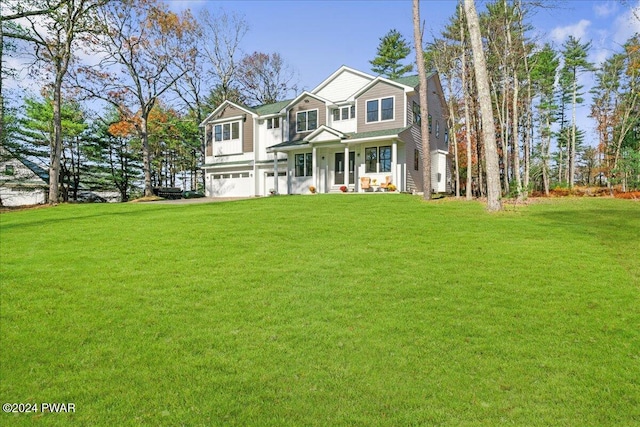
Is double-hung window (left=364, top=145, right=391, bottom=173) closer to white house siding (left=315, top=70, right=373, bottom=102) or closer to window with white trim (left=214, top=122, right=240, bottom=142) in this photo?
white house siding (left=315, top=70, right=373, bottom=102)

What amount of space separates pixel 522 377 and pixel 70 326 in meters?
4.73

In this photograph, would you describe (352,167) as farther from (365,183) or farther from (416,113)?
(416,113)

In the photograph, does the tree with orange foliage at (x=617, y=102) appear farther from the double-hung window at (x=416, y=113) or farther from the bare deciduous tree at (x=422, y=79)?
the bare deciduous tree at (x=422, y=79)

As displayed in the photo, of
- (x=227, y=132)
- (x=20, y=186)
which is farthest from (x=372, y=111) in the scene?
(x=20, y=186)

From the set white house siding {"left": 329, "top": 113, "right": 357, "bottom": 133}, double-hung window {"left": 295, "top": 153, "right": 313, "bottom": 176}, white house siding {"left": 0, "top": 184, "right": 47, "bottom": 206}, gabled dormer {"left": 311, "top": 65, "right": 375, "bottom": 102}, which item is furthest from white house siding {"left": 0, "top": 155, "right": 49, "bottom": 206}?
white house siding {"left": 329, "top": 113, "right": 357, "bottom": 133}

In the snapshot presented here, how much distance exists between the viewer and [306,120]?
2227cm

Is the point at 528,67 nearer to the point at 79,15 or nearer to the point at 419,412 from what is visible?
the point at 419,412

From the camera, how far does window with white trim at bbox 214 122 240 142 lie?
2516 centimetres

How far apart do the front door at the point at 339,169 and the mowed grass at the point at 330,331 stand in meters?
13.6

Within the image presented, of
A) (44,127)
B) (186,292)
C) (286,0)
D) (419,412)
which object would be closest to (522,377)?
(419,412)

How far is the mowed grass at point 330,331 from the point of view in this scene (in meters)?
2.70

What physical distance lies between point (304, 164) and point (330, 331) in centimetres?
1882

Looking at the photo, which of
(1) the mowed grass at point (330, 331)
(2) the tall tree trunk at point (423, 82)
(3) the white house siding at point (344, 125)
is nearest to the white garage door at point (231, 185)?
(3) the white house siding at point (344, 125)

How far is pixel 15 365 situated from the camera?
334cm
